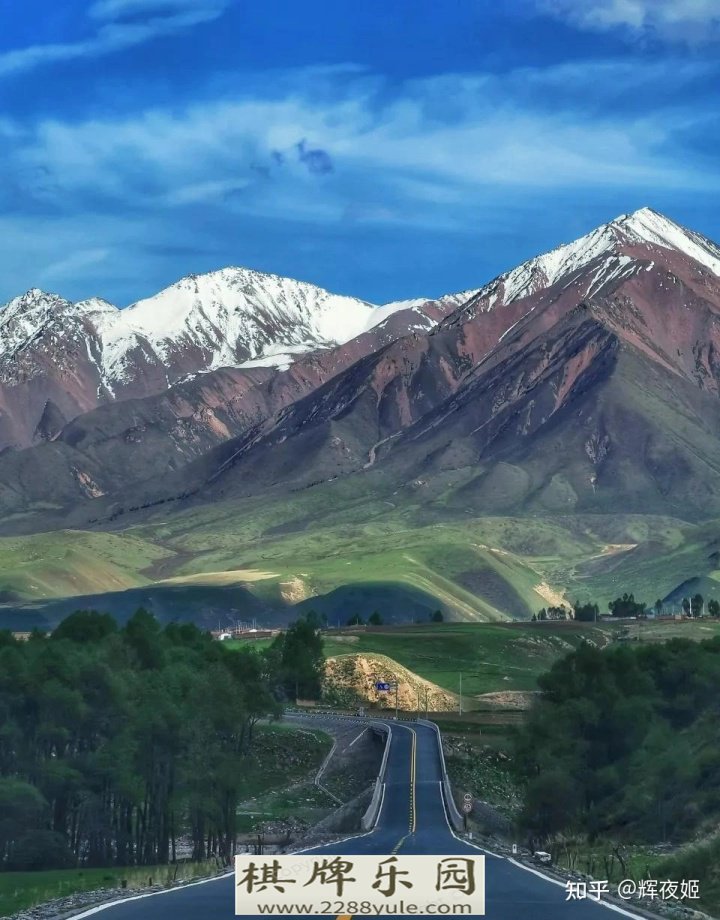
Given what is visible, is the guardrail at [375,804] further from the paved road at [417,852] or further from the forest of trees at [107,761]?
the forest of trees at [107,761]

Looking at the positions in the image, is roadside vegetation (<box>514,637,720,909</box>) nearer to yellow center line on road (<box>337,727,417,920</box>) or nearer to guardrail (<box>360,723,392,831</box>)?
yellow center line on road (<box>337,727,417,920</box>)

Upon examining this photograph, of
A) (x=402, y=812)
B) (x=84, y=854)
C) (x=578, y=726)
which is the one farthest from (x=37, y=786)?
(x=578, y=726)

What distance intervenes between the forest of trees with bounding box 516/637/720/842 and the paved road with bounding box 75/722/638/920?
27.5ft

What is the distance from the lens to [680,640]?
164250 mm

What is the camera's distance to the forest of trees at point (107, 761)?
107 metres

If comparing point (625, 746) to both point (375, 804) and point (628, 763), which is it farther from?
point (375, 804)

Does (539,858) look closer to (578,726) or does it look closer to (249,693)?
(578,726)

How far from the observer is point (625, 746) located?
5064 inches

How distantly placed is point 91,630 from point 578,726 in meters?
76.2

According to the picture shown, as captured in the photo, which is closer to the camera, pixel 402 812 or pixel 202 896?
pixel 202 896

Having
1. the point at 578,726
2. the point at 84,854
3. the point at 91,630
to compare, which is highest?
the point at 91,630

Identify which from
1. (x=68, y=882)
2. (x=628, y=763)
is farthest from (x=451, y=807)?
(x=68, y=882)

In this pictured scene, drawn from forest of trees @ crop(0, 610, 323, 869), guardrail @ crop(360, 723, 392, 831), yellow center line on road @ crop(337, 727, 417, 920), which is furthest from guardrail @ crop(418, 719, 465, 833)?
forest of trees @ crop(0, 610, 323, 869)

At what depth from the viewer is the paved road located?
43.4m
